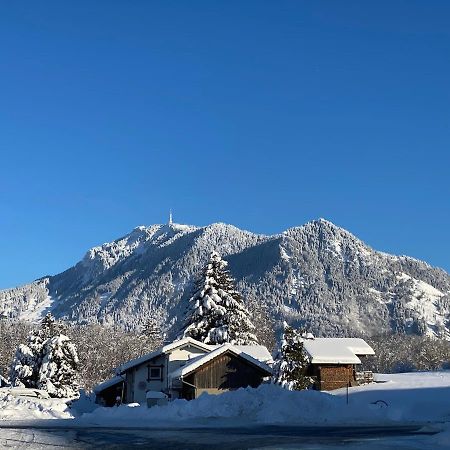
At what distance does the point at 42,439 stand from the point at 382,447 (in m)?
9.44

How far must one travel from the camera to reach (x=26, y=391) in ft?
200

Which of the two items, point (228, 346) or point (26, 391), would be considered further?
point (26, 391)

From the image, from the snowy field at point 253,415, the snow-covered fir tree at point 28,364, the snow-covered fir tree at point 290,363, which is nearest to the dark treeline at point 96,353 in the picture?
the snow-covered fir tree at point 28,364

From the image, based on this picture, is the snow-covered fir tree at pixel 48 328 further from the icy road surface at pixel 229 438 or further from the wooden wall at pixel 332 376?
the icy road surface at pixel 229 438

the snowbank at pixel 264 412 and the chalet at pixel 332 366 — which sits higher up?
the chalet at pixel 332 366

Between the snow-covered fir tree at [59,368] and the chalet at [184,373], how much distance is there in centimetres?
949

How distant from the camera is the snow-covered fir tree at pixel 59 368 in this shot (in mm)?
65312

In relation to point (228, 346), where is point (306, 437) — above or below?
below

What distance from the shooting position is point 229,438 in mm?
18141

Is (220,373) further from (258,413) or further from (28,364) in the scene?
(28,364)

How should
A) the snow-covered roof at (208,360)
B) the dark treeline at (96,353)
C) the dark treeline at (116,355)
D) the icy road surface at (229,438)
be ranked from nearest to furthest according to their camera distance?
1. the icy road surface at (229,438)
2. the snow-covered roof at (208,360)
3. the dark treeline at (96,353)
4. the dark treeline at (116,355)

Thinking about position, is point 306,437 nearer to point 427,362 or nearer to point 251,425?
point 251,425

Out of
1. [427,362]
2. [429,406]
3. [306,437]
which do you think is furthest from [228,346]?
[427,362]

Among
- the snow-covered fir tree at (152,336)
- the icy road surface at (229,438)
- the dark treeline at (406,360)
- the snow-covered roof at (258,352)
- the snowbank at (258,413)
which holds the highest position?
the snow-covered fir tree at (152,336)
